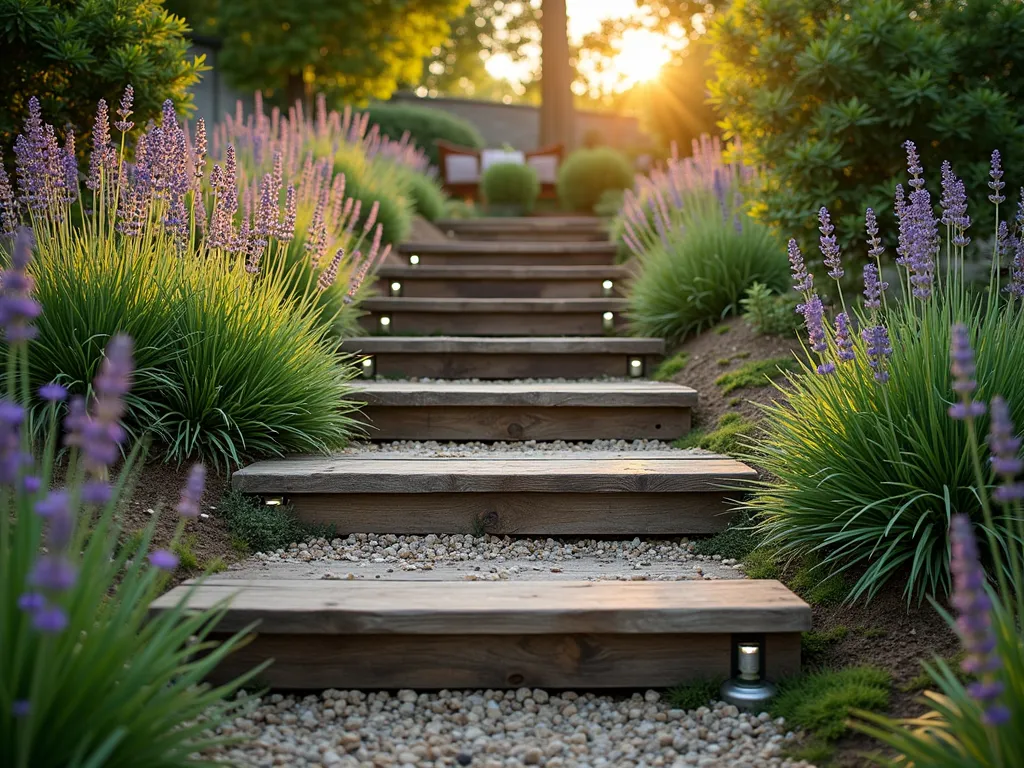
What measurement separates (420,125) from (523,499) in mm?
12829

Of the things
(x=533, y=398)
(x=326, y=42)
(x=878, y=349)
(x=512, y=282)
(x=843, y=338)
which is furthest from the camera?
(x=326, y=42)

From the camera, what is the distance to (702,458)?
11.1 ft

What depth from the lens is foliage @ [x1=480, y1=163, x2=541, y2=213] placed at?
11289 mm

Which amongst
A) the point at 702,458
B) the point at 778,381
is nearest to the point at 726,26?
the point at 778,381

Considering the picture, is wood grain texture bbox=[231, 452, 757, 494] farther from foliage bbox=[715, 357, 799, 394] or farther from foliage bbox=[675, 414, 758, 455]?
foliage bbox=[715, 357, 799, 394]

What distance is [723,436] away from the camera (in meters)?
3.63

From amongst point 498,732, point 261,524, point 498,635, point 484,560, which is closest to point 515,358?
point 484,560

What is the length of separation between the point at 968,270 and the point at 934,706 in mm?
4287

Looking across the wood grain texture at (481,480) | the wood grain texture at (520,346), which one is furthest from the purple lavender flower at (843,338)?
the wood grain texture at (520,346)

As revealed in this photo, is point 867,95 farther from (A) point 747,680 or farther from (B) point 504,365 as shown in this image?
(A) point 747,680

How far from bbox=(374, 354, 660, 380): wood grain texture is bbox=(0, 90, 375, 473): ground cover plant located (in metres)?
1.48

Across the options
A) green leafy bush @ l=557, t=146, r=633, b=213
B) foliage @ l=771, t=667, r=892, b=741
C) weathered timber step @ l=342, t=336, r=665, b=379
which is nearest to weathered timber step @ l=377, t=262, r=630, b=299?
weathered timber step @ l=342, t=336, r=665, b=379

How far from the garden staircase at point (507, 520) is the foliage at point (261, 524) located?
0.05 meters

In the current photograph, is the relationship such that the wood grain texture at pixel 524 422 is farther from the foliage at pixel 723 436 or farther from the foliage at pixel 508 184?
the foliage at pixel 508 184
